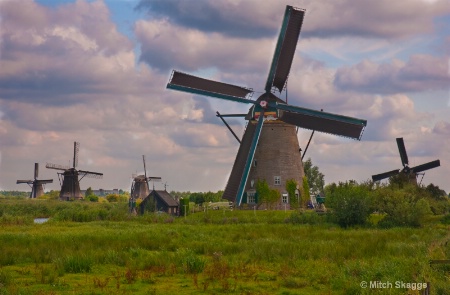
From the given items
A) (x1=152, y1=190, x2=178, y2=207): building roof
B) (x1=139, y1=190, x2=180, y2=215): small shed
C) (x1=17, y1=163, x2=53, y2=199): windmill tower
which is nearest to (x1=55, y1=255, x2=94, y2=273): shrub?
(x1=139, y1=190, x2=180, y2=215): small shed

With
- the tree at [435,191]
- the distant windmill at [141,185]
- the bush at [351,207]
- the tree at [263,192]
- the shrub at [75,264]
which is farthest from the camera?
the distant windmill at [141,185]

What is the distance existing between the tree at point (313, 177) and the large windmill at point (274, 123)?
29500 mm

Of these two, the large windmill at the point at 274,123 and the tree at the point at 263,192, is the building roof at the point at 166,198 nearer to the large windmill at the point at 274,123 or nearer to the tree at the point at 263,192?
the large windmill at the point at 274,123

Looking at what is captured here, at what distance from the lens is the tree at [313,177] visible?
89562 millimetres

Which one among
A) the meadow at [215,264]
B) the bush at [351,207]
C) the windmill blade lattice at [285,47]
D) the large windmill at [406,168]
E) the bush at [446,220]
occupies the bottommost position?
the meadow at [215,264]

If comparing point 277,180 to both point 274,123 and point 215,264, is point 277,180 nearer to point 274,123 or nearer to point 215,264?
point 274,123

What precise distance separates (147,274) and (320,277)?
20.2ft

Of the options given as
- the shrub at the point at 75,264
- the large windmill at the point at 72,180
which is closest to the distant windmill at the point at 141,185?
the large windmill at the point at 72,180

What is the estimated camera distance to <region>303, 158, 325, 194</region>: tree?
89.6 metres

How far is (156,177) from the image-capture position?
347 ft

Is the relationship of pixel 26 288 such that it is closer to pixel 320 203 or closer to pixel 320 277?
pixel 320 277

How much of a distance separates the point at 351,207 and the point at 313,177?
42644mm

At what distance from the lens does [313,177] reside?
9069 centimetres

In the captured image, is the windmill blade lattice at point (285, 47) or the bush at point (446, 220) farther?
the windmill blade lattice at point (285, 47)
